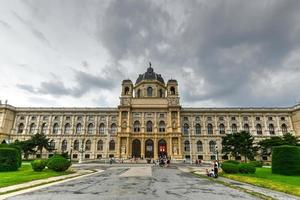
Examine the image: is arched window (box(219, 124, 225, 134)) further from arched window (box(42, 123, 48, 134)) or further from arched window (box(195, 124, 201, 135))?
arched window (box(42, 123, 48, 134))

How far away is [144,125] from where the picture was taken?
72.5m

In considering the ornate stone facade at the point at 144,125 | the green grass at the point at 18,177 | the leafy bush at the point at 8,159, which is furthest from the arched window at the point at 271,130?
the leafy bush at the point at 8,159

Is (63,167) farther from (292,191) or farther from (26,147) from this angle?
(26,147)

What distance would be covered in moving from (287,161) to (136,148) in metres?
50.5

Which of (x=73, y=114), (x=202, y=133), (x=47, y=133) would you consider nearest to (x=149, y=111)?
(x=202, y=133)

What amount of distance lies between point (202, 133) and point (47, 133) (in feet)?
172

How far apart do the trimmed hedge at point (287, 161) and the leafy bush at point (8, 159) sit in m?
31.2

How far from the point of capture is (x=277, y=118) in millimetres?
74000

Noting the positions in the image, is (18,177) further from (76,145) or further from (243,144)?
(76,145)

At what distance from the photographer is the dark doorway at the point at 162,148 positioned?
6962cm

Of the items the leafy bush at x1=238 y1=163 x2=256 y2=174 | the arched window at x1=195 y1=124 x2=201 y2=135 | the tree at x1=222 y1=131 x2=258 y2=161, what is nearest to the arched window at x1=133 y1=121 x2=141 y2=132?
the arched window at x1=195 y1=124 x2=201 y2=135

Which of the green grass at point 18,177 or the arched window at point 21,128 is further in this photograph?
the arched window at point 21,128

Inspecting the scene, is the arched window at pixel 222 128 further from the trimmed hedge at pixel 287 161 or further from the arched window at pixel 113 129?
the trimmed hedge at pixel 287 161

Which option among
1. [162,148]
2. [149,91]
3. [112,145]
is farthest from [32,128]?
[162,148]
